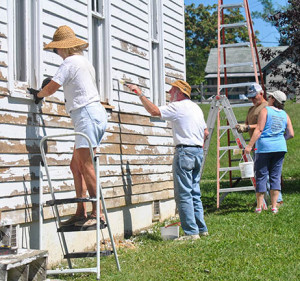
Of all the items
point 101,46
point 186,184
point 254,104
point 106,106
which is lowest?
point 186,184

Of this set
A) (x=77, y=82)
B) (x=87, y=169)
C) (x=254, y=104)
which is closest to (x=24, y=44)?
(x=77, y=82)

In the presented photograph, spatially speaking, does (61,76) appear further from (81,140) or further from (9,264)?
(9,264)

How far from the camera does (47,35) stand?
5.94 metres

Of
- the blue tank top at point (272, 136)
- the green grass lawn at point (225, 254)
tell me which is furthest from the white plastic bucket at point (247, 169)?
the green grass lawn at point (225, 254)

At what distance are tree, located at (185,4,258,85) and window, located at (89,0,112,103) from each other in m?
49.8

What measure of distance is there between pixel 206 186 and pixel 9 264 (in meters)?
10.4

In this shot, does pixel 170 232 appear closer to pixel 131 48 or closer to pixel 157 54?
pixel 131 48

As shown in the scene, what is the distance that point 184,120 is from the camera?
691 centimetres

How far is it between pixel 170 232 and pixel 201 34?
5757 cm

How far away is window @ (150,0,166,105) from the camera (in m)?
9.20

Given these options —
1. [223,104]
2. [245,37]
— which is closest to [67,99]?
[223,104]

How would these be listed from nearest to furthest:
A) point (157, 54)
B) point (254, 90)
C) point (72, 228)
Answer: point (72, 228) < point (254, 90) < point (157, 54)

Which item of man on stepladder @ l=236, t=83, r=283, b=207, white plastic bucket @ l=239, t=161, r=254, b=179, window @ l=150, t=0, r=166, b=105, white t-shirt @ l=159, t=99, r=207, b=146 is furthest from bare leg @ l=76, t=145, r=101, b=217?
man on stepladder @ l=236, t=83, r=283, b=207

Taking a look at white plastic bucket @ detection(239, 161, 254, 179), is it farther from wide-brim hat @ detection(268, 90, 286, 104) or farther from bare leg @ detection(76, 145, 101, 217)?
bare leg @ detection(76, 145, 101, 217)
